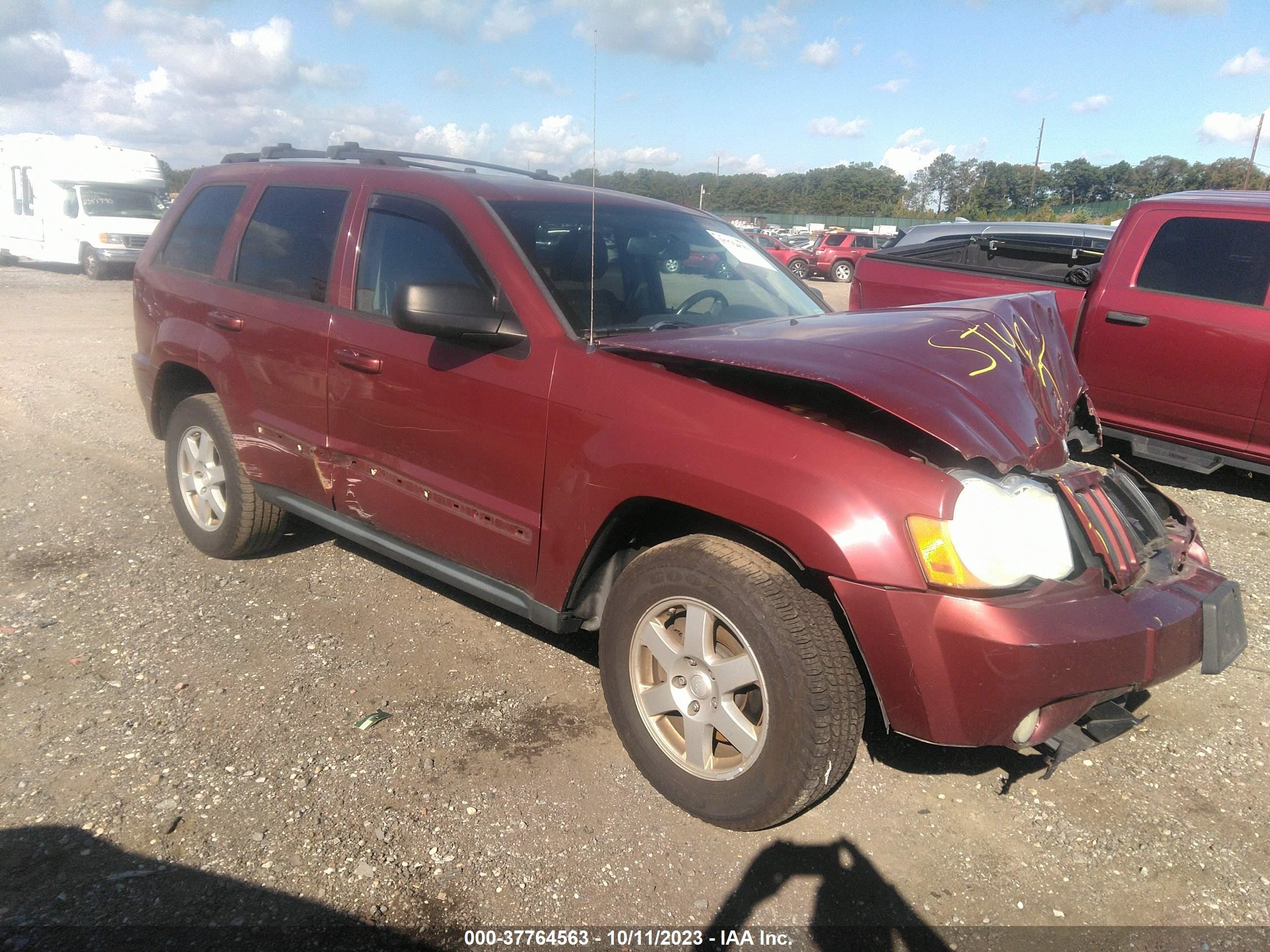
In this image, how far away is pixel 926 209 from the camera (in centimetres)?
6688

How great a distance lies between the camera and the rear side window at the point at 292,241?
3.66 metres

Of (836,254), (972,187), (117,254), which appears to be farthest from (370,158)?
(972,187)

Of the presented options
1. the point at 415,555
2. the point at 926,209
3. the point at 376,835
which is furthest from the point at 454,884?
the point at 926,209

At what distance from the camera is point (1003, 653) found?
7.06ft

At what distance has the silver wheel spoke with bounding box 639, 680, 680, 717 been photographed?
268 centimetres

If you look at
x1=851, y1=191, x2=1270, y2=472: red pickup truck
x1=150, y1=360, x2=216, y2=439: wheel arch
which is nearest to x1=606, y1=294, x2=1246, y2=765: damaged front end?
x1=150, y1=360, x2=216, y2=439: wheel arch

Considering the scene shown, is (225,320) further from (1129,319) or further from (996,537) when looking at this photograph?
(1129,319)

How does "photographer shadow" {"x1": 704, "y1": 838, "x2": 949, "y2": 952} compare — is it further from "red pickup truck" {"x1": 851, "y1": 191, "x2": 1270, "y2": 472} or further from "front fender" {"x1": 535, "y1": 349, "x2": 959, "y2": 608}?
"red pickup truck" {"x1": 851, "y1": 191, "x2": 1270, "y2": 472}

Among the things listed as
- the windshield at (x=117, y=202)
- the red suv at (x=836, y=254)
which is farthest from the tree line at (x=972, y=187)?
the windshield at (x=117, y=202)

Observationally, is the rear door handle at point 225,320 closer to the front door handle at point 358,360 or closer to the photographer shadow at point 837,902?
the front door handle at point 358,360

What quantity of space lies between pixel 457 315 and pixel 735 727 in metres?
1.53

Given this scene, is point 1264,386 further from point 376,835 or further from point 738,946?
point 376,835

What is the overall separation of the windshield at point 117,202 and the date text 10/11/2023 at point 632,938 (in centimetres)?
2106

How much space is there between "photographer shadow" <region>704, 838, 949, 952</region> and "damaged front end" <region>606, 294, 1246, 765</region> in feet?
1.55
